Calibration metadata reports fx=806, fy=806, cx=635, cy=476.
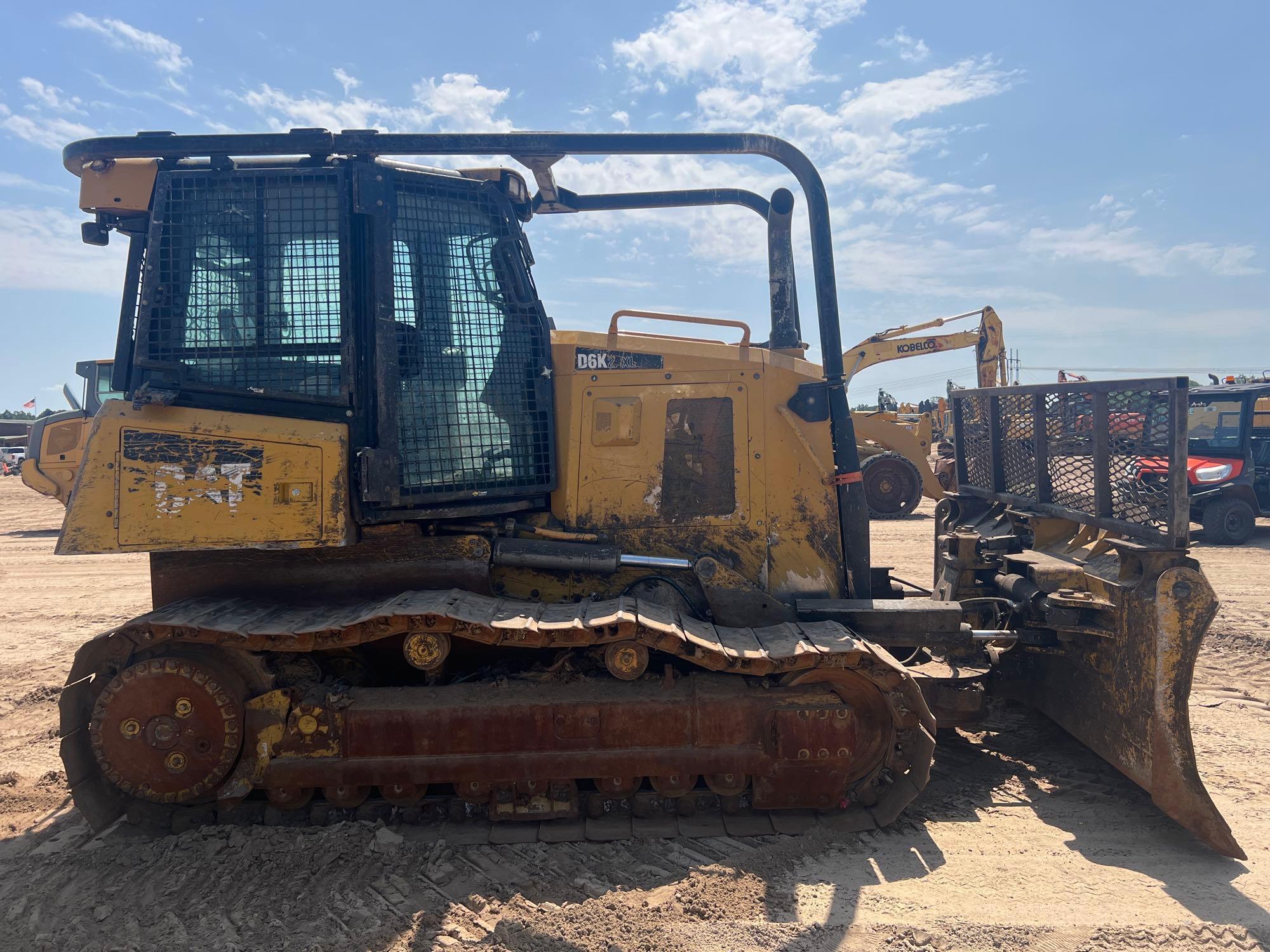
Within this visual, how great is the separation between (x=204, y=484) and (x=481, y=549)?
126 cm

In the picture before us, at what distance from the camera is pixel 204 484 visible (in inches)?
140

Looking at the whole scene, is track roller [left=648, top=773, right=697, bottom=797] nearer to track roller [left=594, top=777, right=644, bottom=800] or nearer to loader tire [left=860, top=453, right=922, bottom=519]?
track roller [left=594, top=777, right=644, bottom=800]

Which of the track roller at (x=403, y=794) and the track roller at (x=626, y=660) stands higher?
the track roller at (x=626, y=660)

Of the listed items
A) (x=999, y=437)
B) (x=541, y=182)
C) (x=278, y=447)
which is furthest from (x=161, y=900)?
(x=999, y=437)

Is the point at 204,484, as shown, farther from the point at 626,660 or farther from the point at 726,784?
the point at 726,784

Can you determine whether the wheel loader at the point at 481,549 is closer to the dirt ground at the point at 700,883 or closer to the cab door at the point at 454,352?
the cab door at the point at 454,352

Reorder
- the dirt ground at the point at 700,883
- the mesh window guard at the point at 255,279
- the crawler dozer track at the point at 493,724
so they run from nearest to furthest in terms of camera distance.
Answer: the dirt ground at the point at 700,883 < the crawler dozer track at the point at 493,724 < the mesh window guard at the point at 255,279

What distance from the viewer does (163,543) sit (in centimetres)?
353

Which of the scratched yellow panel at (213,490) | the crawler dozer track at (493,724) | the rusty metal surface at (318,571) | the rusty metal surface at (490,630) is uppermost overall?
the scratched yellow panel at (213,490)

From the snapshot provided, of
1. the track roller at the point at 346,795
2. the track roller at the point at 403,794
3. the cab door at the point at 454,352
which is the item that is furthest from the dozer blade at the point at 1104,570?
the track roller at the point at 346,795

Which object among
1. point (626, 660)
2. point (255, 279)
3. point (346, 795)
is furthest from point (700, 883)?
point (255, 279)

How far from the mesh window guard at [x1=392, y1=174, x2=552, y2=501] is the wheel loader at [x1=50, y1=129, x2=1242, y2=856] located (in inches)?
0.6

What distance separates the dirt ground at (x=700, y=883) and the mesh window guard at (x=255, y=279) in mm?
2130

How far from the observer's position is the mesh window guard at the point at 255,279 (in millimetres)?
3805
